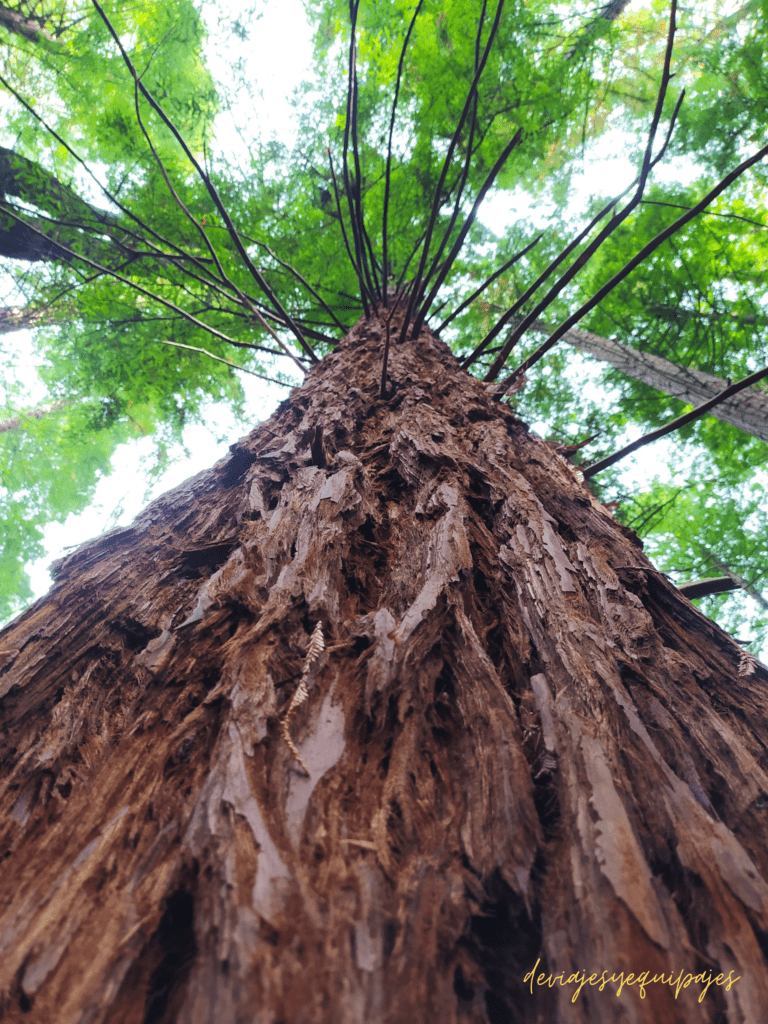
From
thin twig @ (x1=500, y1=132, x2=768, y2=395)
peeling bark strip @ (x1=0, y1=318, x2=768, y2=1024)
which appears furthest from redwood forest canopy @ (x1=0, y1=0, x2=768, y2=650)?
peeling bark strip @ (x1=0, y1=318, x2=768, y2=1024)

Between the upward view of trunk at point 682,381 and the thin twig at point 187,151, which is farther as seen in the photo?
the upward view of trunk at point 682,381

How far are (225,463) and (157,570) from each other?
56cm

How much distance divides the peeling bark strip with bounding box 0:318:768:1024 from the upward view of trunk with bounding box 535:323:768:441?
374 centimetres

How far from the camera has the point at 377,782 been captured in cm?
60

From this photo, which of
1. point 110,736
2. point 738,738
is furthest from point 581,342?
point 110,736

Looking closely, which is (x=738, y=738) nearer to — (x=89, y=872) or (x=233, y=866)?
(x=233, y=866)

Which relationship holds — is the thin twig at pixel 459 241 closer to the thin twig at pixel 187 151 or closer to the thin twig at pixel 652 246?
the thin twig at pixel 652 246

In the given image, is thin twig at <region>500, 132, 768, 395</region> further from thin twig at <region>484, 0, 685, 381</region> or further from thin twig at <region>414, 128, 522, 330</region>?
thin twig at <region>414, 128, 522, 330</region>

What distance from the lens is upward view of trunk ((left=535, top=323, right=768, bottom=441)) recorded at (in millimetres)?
3806

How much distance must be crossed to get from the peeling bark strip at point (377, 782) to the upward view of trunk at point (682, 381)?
3744 millimetres

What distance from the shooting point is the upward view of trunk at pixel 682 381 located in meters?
3.81

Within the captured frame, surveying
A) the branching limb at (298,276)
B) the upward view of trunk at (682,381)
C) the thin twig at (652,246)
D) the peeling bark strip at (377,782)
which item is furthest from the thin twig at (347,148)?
the upward view of trunk at (682,381)

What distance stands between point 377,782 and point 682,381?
494 cm

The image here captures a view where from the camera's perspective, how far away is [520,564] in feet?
3.25
